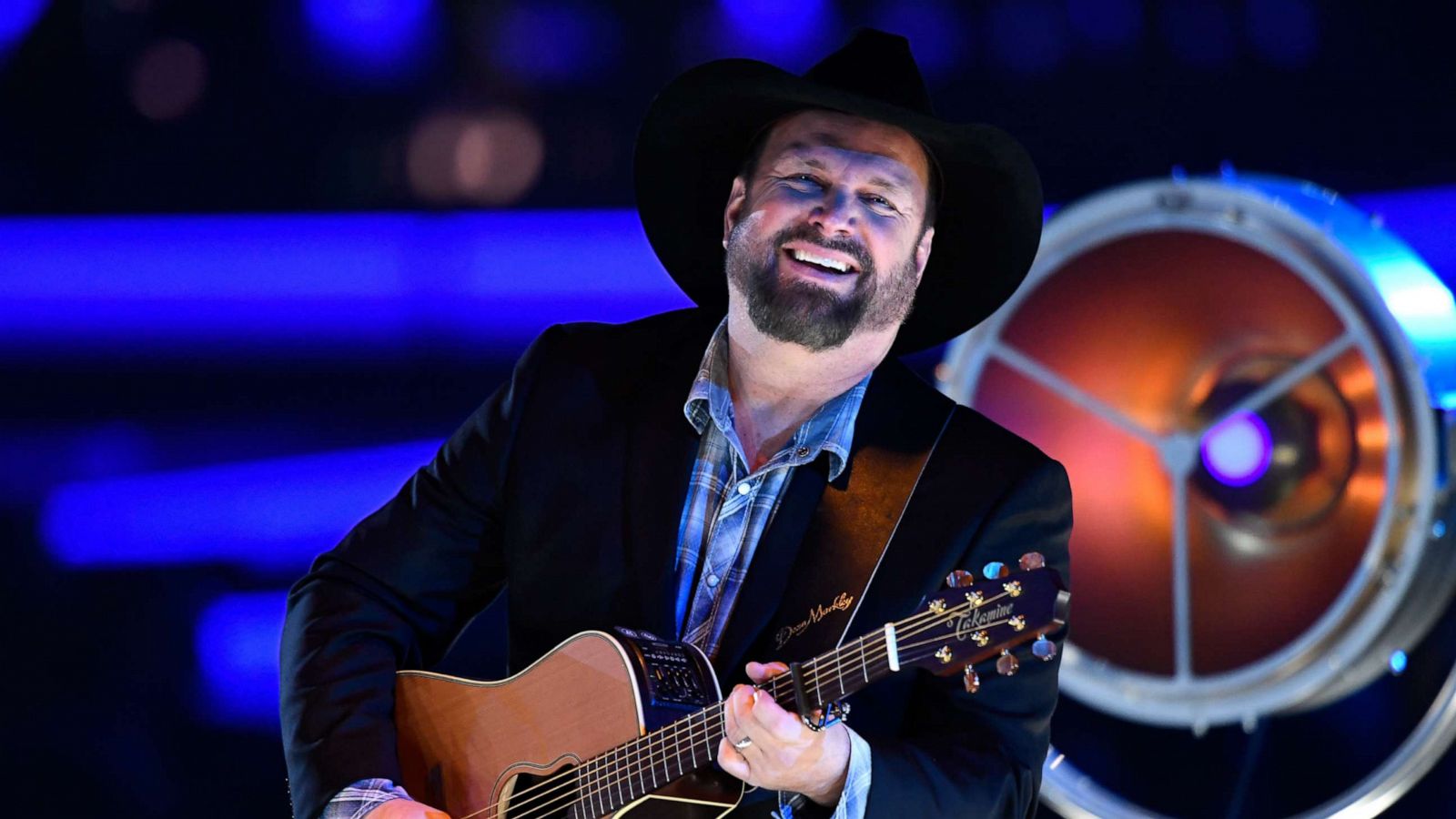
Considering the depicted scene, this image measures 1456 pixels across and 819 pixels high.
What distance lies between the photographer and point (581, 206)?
4340 mm

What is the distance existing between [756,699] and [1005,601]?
1.22 feet

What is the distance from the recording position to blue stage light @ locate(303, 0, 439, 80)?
14.3 ft

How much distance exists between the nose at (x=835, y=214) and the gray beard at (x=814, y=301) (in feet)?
0.06

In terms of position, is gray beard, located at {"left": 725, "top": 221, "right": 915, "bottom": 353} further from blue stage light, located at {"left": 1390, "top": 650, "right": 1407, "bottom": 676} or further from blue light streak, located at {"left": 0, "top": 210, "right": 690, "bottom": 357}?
blue light streak, located at {"left": 0, "top": 210, "right": 690, "bottom": 357}

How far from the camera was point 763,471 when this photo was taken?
2729 millimetres

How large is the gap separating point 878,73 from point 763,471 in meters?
0.76

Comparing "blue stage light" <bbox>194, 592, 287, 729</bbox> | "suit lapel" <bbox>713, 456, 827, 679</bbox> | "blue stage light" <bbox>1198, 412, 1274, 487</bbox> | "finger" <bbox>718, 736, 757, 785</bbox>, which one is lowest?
"blue stage light" <bbox>194, 592, 287, 729</bbox>

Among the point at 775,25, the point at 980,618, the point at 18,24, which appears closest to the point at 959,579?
the point at 980,618

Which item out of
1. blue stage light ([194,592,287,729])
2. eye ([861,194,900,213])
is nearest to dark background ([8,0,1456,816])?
blue stage light ([194,592,287,729])

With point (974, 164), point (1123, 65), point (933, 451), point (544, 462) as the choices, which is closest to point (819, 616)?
point (933, 451)

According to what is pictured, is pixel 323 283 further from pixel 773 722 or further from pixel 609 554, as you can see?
pixel 773 722

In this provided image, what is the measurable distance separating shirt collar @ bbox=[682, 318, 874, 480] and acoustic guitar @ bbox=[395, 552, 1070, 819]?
0.43 metres

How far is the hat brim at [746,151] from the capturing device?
9.23 feet

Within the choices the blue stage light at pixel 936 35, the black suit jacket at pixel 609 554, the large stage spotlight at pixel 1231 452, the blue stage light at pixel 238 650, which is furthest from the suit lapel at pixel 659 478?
the blue stage light at pixel 238 650
